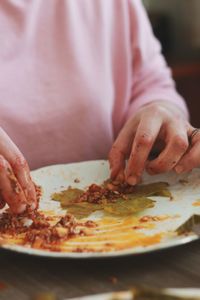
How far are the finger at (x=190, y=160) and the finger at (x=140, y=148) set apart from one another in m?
0.05

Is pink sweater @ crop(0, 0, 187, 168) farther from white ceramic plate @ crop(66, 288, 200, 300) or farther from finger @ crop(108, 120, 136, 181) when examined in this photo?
white ceramic plate @ crop(66, 288, 200, 300)

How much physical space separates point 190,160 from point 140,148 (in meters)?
0.08

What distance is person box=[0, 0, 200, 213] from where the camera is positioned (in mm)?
1051

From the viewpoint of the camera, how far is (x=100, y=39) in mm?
1194

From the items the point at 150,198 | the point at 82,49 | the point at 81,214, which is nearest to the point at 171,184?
the point at 150,198

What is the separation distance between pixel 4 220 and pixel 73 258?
16 cm

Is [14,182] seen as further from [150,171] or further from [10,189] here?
[150,171]

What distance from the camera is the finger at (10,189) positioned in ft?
2.21

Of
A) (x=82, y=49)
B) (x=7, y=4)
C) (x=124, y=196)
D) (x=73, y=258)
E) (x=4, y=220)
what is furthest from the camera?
(x=82, y=49)

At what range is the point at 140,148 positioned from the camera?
2.68ft

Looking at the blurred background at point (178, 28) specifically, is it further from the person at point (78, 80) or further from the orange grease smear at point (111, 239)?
the orange grease smear at point (111, 239)

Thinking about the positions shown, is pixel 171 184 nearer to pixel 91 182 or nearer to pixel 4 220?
pixel 91 182

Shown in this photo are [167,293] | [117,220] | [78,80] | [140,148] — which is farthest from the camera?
[78,80]

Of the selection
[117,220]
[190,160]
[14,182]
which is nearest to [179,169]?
[190,160]
